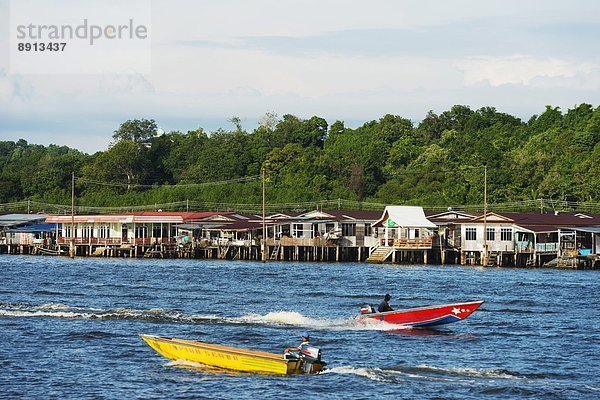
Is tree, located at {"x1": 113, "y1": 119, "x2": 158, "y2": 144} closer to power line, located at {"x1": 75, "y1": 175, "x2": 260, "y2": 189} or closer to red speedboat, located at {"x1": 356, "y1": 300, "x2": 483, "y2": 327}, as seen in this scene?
→ power line, located at {"x1": 75, "y1": 175, "x2": 260, "y2": 189}

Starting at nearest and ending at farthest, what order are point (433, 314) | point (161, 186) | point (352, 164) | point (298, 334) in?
1. point (298, 334)
2. point (433, 314)
3. point (352, 164)
4. point (161, 186)

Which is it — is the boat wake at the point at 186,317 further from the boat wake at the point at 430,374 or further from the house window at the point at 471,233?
the house window at the point at 471,233

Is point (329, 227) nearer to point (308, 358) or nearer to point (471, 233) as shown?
point (471, 233)

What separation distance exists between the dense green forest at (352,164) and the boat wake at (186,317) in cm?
7121

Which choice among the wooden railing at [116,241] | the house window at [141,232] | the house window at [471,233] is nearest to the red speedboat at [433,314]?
the house window at [471,233]

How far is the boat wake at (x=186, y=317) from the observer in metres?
42.1

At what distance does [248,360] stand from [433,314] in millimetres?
11137

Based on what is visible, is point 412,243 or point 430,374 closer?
point 430,374

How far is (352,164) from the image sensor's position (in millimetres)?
133250

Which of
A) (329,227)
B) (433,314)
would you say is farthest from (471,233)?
(433,314)

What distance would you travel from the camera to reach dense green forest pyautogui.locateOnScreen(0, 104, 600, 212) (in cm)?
11569

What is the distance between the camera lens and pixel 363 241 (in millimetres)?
95438

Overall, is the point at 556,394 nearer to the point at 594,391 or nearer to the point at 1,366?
the point at 594,391

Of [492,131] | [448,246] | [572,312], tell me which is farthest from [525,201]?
[572,312]
